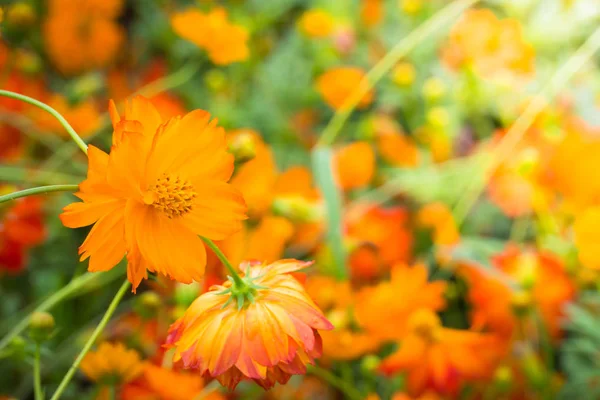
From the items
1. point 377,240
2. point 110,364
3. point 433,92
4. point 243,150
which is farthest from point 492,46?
point 110,364

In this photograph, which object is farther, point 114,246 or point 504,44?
point 504,44

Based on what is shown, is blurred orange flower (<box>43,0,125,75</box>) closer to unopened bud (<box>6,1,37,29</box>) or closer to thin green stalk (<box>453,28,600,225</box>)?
unopened bud (<box>6,1,37,29</box>)

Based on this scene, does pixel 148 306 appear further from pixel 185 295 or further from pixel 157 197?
pixel 157 197

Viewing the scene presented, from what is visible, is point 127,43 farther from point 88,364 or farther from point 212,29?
point 88,364

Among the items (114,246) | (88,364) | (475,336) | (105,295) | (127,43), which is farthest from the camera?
(127,43)

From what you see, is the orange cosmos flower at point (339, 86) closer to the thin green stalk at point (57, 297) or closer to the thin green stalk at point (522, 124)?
the thin green stalk at point (522, 124)

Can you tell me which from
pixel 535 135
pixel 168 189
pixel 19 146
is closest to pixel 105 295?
pixel 19 146
